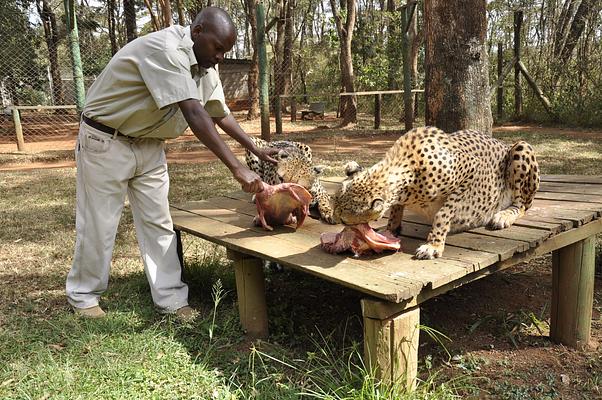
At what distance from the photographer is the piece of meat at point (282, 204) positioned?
10.7ft

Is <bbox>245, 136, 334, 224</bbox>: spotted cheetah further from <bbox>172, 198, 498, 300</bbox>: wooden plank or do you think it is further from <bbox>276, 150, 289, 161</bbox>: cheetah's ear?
<bbox>172, 198, 498, 300</bbox>: wooden plank

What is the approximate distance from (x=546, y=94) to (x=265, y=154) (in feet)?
38.7

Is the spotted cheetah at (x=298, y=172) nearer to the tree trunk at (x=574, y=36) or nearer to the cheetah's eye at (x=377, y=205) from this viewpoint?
the cheetah's eye at (x=377, y=205)

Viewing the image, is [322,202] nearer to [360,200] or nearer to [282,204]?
[282,204]

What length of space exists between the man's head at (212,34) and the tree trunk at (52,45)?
1370 cm

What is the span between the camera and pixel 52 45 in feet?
53.4

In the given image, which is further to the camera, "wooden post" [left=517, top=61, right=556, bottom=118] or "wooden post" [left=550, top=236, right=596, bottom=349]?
"wooden post" [left=517, top=61, right=556, bottom=118]

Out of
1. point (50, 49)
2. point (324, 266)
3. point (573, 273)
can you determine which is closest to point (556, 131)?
point (573, 273)

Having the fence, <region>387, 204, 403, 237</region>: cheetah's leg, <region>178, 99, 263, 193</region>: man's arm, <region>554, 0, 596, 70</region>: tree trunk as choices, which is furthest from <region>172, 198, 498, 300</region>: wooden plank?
<region>554, 0, 596, 70</region>: tree trunk

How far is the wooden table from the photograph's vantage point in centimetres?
239

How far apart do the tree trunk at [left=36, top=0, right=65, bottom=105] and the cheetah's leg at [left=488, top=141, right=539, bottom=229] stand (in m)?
14.6

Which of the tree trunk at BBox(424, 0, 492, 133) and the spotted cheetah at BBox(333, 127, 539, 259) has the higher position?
the tree trunk at BBox(424, 0, 492, 133)

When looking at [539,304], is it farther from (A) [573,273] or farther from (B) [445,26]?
(B) [445,26]

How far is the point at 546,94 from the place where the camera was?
527 inches
